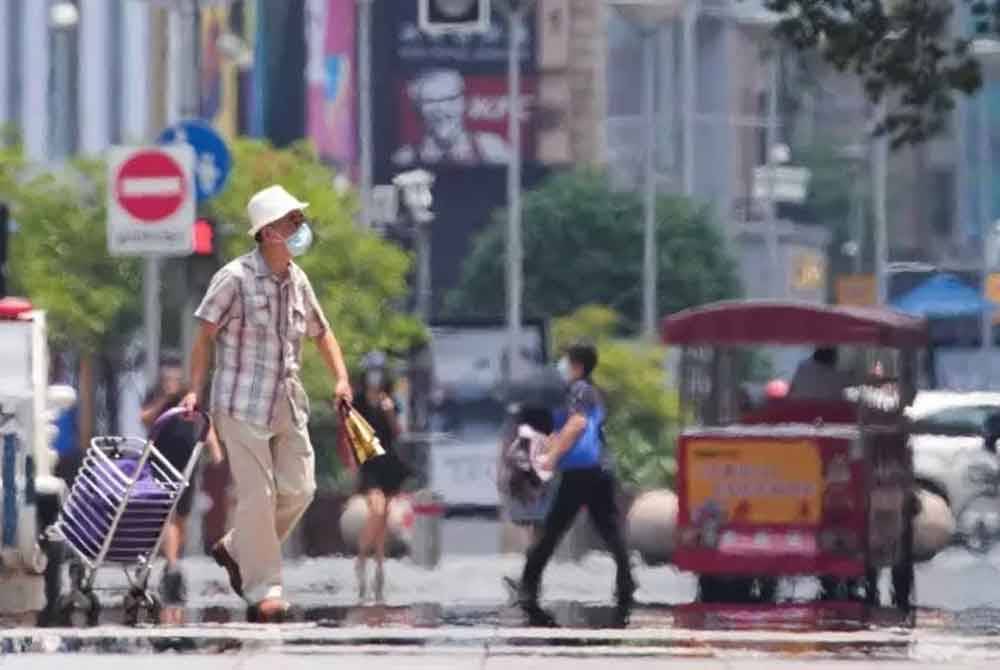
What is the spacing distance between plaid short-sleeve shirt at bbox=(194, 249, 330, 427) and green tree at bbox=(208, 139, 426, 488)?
33.6 m

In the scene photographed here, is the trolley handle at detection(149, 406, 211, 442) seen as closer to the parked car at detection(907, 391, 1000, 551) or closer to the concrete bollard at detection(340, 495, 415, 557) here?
the concrete bollard at detection(340, 495, 415, 557)

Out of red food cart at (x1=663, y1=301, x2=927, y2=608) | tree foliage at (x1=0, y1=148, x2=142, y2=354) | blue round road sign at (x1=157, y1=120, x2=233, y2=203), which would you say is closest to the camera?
red food cart at (x1=663, y1=301, x2=927, y2=608)

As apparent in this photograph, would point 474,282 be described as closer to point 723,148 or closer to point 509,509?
point 723,148

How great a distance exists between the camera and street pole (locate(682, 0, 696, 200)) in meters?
108

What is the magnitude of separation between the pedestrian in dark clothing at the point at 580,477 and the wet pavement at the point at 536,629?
26 cm

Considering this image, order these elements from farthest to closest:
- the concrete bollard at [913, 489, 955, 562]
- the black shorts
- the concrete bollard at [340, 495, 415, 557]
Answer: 1. the concrete bollard at [340, 495, 415, 557]
2. the concrete bollard at [913, 489, 955, 562]
3. the black shorts

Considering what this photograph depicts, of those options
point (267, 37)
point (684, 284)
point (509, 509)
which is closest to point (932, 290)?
point (684, 284)

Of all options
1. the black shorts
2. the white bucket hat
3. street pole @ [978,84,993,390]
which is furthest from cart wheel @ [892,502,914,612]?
street pole @ [978,84,993,390]

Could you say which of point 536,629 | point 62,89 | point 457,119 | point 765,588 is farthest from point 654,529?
point 457,119

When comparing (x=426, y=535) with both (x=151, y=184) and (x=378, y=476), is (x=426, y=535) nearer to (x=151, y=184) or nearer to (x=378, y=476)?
(x=151, y=184)

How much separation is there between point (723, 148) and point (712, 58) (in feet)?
10.4

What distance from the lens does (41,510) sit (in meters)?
18.1

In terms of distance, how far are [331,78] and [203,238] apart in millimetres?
85643

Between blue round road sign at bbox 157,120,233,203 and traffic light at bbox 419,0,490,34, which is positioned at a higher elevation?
traffic light at bbox 419,0,490,34
